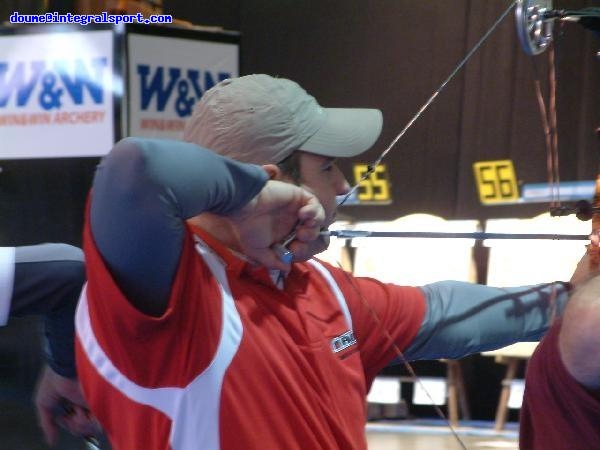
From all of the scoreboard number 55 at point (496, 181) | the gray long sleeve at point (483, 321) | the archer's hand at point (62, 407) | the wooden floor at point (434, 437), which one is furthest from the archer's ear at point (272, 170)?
the scoreboard number 55 at point (496, 181)

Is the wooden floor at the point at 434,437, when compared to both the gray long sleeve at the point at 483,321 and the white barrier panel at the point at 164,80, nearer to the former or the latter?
the white barrier panel at the point at 164,80

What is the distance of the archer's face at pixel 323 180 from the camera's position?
106 cm

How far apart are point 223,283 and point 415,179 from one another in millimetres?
3468

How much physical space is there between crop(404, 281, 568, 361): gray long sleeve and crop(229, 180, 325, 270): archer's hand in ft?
1.08

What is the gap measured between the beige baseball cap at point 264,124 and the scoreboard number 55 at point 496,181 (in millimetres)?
3107

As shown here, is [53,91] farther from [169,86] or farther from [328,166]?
[328,166]

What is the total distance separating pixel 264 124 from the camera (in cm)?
102

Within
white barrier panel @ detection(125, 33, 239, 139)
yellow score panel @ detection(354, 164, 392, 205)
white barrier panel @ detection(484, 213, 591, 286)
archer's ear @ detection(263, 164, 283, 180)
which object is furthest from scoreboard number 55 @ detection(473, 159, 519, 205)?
archer's ear @ detection(263, 164, 283, 180)

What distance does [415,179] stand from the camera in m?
4.40

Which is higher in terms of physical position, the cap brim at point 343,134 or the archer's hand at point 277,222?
the cap brim at point 343,134

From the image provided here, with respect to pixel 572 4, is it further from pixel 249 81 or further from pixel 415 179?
pixel 249 81

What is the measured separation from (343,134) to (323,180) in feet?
0.20

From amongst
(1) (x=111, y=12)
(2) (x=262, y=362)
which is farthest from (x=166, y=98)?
(2) (x=262, y=362)

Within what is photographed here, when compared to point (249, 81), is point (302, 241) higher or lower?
lower
